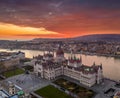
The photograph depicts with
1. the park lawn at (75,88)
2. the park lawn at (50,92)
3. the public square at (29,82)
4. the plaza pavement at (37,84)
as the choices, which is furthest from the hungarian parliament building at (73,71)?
the park lawn at (50,92)

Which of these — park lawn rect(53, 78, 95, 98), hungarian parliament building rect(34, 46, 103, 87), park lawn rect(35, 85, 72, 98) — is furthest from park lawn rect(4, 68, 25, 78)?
park lawn rect(35, 85, 72, 98)

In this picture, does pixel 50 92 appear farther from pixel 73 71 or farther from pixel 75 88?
pixel 73 71

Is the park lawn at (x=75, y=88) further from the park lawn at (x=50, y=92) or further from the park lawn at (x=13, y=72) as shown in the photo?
the park lawn at (x=13, y=72)

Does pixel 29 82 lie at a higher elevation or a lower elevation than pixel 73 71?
lower

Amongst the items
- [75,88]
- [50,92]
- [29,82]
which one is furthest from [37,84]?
[75,88]

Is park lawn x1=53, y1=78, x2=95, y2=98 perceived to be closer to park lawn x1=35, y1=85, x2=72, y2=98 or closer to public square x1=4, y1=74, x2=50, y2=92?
park lawn x1=35, y1=85, x2=72, y2=98

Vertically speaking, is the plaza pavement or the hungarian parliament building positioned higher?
the hungarian parliament building

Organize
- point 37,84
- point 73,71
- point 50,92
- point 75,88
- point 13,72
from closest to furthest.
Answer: point 50,92 → point 75,88 → point 37,84 → point 73,71 → point 13,72

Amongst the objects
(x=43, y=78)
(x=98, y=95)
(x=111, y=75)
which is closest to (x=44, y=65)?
(x=43, y=78)
